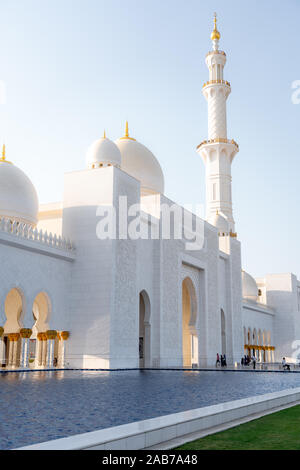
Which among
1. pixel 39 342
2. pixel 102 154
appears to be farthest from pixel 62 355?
pixel 102 154

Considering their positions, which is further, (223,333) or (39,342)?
(223,333)

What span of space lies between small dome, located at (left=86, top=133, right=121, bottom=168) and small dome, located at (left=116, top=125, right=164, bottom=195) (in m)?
3.00

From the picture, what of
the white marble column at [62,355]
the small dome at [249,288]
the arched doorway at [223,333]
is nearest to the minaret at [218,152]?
the arched doorway at [223,333]

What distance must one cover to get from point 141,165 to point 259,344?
15.6m

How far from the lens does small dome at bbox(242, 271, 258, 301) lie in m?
30.8

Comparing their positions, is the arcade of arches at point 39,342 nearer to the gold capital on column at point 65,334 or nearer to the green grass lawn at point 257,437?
the gold capital on column at point 65,334

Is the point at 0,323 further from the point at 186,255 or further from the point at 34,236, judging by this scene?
the point at 186,255

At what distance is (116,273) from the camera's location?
14.9 m

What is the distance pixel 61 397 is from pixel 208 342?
49.0 ft

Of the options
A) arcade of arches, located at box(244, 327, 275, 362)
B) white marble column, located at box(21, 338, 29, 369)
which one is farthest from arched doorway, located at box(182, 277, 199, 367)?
Result: white marble column, located at box(21, 338, 29, 369)

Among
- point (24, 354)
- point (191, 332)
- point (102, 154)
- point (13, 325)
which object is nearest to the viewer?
point (24, 354)

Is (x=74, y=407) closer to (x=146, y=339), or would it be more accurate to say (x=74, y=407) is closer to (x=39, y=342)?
(x=39, y=342)

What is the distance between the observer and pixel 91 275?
15.0 meters
